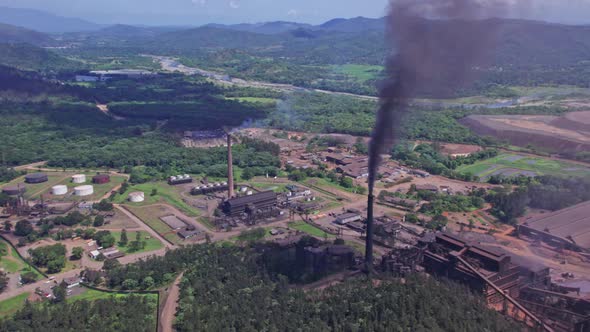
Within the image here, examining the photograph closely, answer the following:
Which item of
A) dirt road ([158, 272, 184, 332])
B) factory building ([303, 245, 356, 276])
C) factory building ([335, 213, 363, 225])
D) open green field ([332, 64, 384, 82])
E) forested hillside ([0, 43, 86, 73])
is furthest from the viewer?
forested hillside ([0, 43, 86, 73])

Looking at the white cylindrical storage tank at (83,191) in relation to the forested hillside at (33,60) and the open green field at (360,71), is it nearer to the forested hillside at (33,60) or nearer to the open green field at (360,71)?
the open green field at (360,71)

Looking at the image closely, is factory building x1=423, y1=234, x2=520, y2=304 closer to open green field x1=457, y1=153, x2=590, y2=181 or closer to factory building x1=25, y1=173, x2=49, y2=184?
open green field x1=457, y1=153, x2=590, y2=181

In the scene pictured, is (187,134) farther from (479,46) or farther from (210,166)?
(479,46)

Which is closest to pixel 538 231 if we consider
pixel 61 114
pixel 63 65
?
pixel 61 114

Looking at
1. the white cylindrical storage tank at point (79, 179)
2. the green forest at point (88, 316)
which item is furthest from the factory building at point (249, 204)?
the white cylindrical storage tank at point (79, 179)

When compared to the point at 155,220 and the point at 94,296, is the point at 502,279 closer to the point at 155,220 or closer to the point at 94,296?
the point at 94,296

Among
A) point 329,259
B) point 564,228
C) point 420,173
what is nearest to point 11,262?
point 329,259

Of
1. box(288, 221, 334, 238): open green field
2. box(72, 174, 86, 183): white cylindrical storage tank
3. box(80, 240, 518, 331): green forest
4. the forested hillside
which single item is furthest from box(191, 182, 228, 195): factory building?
the forested hillside
